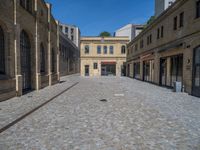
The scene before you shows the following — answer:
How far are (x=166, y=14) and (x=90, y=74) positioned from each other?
28.1 meters

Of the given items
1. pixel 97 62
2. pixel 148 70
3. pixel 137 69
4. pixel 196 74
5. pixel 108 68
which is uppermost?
pixel 97 62

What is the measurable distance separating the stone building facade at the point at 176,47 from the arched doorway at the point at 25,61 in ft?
41.8

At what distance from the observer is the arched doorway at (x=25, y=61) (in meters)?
12.9

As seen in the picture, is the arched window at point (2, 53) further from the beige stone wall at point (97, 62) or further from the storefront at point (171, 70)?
the beige stone wall at point (97, 62)

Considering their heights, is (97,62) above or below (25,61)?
above

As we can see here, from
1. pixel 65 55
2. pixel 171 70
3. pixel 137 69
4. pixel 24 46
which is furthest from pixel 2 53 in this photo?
pixel 65 55

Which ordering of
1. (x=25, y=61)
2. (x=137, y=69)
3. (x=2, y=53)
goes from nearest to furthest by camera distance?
(x=2, y=53) → (x=25, y=61) → (x=137, y=69)

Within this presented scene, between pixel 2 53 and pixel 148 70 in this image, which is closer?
pixel 2 53

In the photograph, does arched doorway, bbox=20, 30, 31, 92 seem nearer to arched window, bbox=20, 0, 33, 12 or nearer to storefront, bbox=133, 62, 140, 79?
arched window, bbox=20, 0, 33, 12

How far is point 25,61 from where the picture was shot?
531 inches

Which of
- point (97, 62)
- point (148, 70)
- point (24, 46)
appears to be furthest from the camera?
point (97, 62)

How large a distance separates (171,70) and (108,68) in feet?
90.9

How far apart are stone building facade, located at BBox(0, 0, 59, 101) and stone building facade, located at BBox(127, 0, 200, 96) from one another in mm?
12277

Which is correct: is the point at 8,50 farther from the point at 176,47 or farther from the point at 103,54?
the point at 103,54
